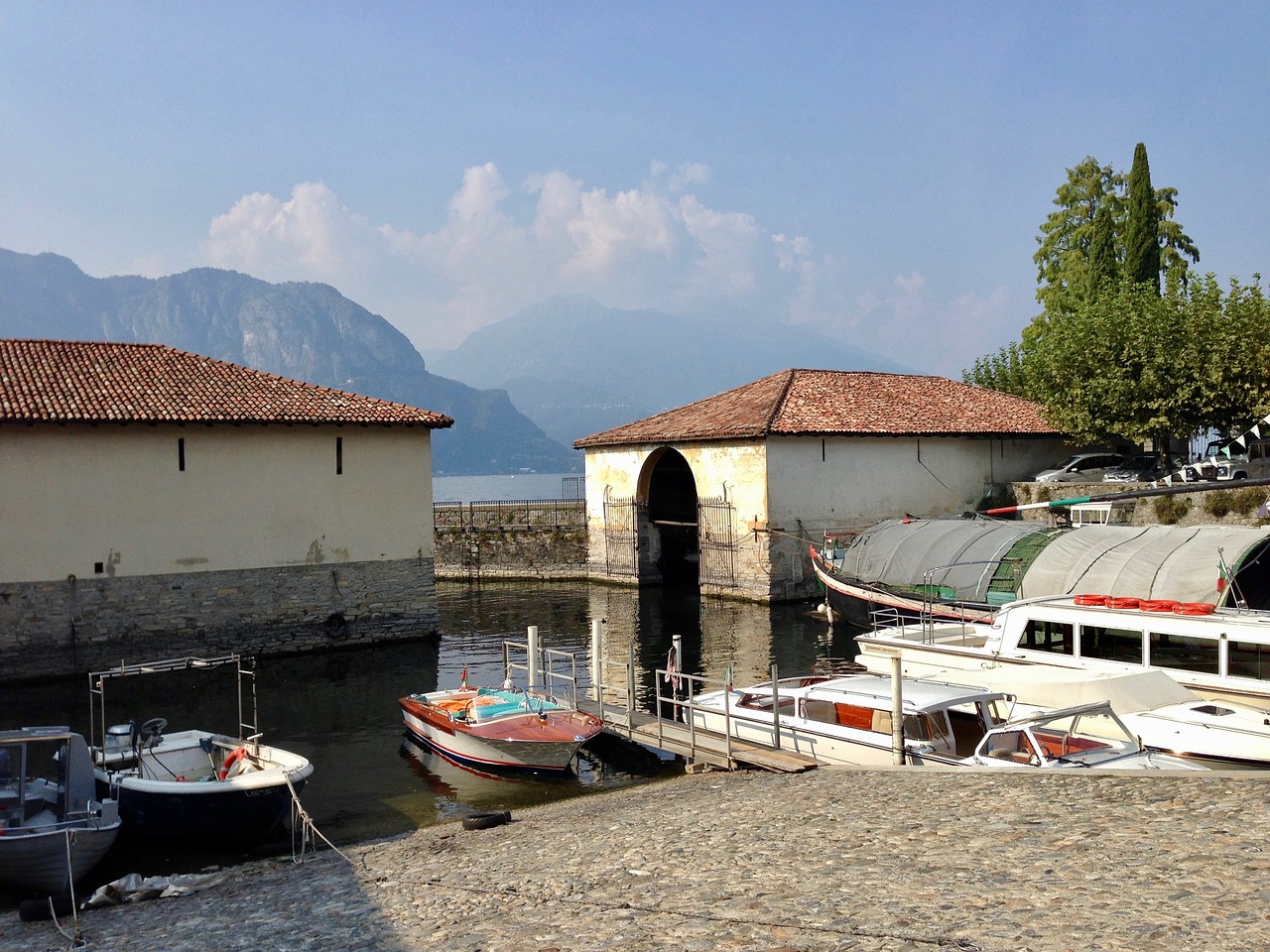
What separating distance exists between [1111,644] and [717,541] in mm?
18955

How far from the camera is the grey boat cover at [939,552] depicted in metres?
25.2

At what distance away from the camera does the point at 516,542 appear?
43.7 metres

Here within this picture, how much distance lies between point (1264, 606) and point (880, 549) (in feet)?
33.9

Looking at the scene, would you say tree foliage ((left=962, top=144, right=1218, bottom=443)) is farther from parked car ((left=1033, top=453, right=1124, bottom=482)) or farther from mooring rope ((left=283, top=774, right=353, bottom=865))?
mooring rope ((left=283, top=774, right=353, bottom=865))

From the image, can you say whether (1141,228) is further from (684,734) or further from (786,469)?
(684,734)

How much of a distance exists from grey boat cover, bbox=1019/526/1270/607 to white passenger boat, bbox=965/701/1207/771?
753 centimetres

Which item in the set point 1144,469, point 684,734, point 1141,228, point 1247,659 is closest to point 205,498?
point 684,734

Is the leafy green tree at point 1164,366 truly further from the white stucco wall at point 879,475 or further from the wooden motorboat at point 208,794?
the wooden motorboat at point 208,794

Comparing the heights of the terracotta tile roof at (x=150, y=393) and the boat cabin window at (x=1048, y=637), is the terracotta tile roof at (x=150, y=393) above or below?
above

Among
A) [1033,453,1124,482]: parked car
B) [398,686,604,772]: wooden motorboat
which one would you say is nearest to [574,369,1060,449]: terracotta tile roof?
[1033,453,1124,482]: parked car

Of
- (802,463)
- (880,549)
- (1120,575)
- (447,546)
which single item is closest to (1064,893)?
(1120,575)

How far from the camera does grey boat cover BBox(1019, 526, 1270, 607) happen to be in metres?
19.6

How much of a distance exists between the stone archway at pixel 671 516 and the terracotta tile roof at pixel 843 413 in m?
2.01

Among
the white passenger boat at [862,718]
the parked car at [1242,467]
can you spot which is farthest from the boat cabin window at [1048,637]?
the parked car at [1242,467]
